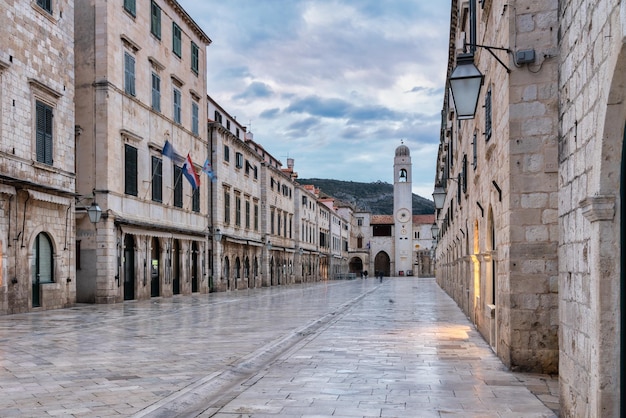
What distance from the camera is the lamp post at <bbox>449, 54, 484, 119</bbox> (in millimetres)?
9008

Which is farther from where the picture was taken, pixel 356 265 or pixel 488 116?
pixel 356 265

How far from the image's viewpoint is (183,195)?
32.2 meters

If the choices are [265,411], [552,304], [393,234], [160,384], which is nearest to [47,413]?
[160,384]

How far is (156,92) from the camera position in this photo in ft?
95.7

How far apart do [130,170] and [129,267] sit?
4.17 metres

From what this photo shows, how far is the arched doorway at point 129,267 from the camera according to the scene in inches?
1032

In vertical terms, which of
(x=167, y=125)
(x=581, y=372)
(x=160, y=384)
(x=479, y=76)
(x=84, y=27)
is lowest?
(x=160, y=384)

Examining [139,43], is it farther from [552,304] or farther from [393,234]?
[393,234]

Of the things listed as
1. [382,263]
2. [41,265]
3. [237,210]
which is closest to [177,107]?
[237,210]

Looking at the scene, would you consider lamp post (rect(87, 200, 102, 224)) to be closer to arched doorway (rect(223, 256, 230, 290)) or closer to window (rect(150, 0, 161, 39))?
window (rect(150, 0, 161, 39))

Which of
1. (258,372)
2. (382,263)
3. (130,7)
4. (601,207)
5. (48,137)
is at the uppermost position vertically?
(130,7)

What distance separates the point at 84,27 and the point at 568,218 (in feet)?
76.1

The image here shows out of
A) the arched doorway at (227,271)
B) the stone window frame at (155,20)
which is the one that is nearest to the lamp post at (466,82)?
the stone window frame at (155,20)

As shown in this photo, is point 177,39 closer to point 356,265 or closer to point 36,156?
point 36,156
